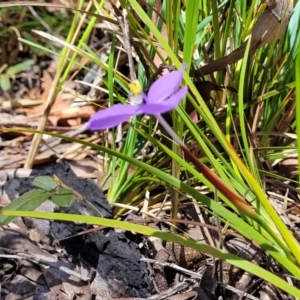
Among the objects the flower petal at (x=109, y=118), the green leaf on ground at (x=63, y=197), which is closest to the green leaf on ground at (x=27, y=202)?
the green leaf on ground at (x=63, y=197)

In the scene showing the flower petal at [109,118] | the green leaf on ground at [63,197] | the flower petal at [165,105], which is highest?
the flower petal at [165,105]

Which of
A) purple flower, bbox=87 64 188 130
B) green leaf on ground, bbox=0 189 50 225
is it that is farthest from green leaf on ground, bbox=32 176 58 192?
purple flower, bbox=87 64 188 130

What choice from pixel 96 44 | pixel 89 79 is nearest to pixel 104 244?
pixel 89 79

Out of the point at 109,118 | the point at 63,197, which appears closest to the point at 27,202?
the point at 63,197

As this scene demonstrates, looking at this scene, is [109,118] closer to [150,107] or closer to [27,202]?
[150,107]

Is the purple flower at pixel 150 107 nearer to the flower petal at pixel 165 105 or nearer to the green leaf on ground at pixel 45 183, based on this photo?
the flower petal at pixel 165 105

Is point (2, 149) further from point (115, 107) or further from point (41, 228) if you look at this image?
point (115, 107)

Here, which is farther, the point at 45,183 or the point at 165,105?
the point at 45,183

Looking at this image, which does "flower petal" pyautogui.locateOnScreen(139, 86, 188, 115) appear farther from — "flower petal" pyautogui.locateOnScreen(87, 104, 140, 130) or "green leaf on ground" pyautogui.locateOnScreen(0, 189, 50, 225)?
"green leaf on ground" pyautogui.locateOnScreen(0, 189, 50, 225)
